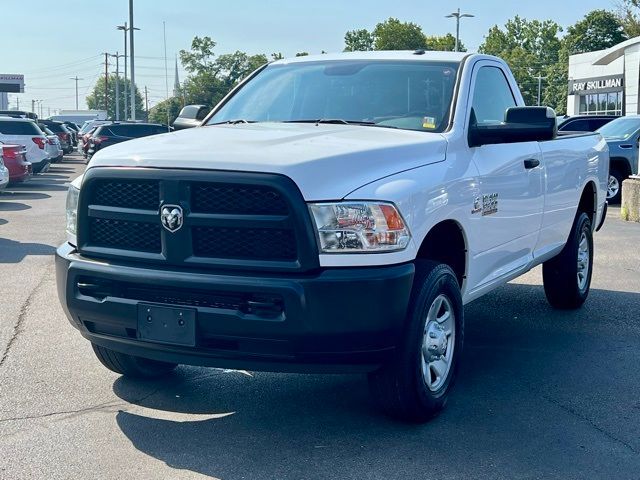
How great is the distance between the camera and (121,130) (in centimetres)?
2984

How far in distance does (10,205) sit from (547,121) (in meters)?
13.7

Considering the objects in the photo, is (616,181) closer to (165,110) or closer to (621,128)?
(621,128)

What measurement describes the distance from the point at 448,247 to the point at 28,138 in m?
21.5

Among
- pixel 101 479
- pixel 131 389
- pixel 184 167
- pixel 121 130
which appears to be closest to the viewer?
pixel 101 479

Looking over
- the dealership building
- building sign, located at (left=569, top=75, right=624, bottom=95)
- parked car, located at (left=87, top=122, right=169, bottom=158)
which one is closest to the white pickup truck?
parked car, located at (left=87, top=122, right=169, bottom=158)

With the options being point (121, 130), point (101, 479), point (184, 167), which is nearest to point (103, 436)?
point (101, 479)

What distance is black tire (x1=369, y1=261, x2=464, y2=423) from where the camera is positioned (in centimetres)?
451

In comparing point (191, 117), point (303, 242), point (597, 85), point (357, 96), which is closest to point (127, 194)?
point (303, 242)

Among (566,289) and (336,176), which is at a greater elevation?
(336,176)

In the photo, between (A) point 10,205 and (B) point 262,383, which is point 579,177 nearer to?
(B) point 262,383

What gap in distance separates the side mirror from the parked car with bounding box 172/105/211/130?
6.16 ft

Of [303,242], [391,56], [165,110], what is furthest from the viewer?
[165,110]

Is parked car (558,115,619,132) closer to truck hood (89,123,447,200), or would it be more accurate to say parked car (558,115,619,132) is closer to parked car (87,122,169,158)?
parked car (87,122,169,158)

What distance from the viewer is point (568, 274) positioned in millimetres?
7609
